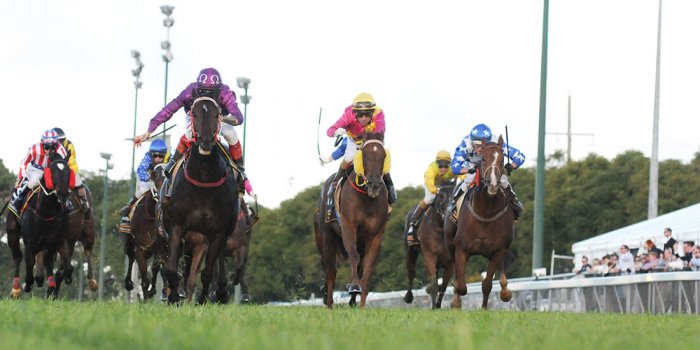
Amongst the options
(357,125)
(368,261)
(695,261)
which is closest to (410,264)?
(695,261)

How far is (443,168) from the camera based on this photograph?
82.1 feet

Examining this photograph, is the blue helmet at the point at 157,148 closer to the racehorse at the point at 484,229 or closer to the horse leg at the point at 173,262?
the racehorse at the point at 484,229

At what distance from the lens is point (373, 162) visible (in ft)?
57.2

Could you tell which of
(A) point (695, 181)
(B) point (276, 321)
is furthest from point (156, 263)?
(A) point (695, 181)

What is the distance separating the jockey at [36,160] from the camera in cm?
2180

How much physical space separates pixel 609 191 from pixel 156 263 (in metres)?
52.2

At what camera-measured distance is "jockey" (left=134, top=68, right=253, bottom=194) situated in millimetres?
16156

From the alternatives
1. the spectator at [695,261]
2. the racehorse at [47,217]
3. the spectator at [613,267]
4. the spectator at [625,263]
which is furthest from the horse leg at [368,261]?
the spectator at [613,267]

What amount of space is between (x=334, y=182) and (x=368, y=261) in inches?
62.6

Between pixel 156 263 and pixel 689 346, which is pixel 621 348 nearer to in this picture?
pixel 689 346

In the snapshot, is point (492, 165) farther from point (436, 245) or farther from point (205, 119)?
point (436, 245)

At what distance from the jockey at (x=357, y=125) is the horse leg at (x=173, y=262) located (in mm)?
3207

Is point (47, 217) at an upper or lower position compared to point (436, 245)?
upper

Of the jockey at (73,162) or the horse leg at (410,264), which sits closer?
the jockey at (73,162)
